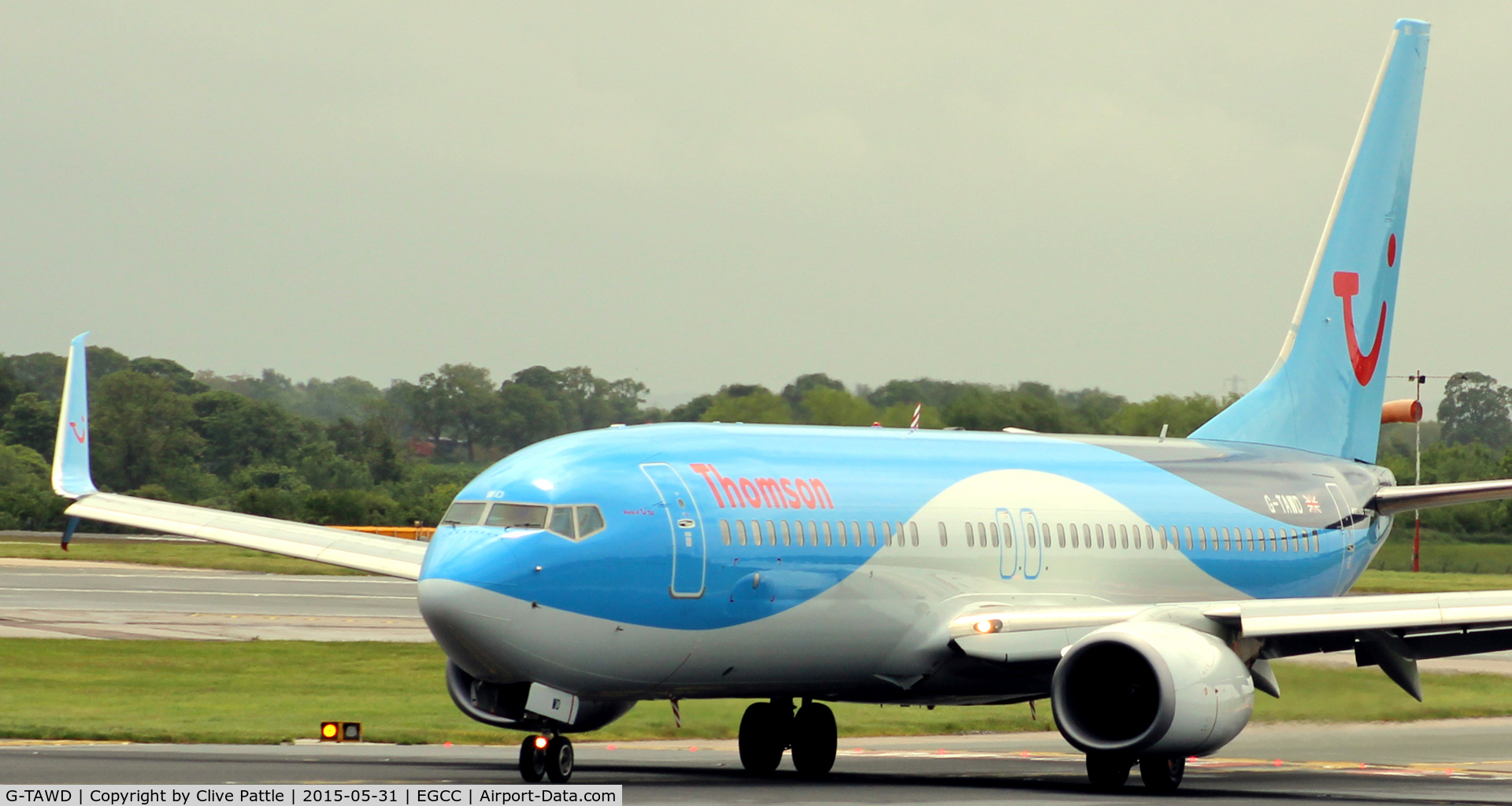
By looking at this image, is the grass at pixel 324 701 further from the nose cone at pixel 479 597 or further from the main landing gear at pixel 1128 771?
the nose cone at pixel 479 597

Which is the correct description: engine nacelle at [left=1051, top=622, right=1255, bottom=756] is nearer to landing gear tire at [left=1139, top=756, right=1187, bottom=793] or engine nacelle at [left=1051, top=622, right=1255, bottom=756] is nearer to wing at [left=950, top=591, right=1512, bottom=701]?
wing at [left=950, top=591, right=1512, bottom=701]

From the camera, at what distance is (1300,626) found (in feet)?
67.1

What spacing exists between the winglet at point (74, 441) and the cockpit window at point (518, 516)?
8.93 metres

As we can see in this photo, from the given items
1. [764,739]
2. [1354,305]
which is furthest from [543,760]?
[1354,305]

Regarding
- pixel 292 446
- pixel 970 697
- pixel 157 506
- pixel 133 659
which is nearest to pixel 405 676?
pixel 133 659

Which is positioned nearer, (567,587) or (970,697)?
(567,587)

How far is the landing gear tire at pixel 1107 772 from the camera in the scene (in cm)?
2033

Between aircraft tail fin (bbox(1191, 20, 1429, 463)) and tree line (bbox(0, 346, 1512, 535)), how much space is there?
2117 cm

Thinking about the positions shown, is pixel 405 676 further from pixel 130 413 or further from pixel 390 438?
pixel 130 413

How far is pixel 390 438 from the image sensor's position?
84.4 metres

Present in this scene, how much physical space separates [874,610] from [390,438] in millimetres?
65743

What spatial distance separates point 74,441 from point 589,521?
32.7 ft

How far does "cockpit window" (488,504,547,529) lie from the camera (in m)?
18.1

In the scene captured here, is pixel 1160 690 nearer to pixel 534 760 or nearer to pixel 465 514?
pixel 534 760
